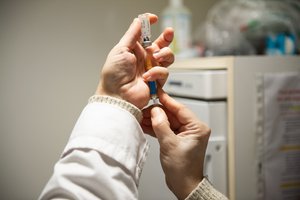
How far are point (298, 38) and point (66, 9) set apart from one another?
2.66 ft

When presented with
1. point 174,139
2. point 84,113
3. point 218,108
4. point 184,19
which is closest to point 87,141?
point 84,113

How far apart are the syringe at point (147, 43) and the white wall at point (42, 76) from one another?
38cm

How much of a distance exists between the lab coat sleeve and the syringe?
10 cm

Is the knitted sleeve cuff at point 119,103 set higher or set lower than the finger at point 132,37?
lower

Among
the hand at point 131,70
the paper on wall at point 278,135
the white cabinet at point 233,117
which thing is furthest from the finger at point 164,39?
the paper on wall at point 278,135

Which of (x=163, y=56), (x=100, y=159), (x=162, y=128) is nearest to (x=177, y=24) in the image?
(x=163, y=56)

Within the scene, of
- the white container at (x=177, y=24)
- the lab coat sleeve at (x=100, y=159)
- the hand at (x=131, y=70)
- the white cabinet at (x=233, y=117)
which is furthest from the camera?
the white container at (x=177, y=24)

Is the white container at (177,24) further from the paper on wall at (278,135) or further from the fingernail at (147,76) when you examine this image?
the fingernail at (147,76)

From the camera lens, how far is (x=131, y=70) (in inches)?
22.2

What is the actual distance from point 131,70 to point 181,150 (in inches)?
7.2

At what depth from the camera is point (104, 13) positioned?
106 cm

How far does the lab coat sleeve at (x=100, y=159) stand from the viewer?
428 mm

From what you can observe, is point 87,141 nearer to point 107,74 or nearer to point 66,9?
point 107,74

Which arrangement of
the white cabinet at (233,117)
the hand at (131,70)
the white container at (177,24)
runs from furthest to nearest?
1. the white container at (177,24)
2. the white cabinet at (233,117)
3. the hand at (131,70)
